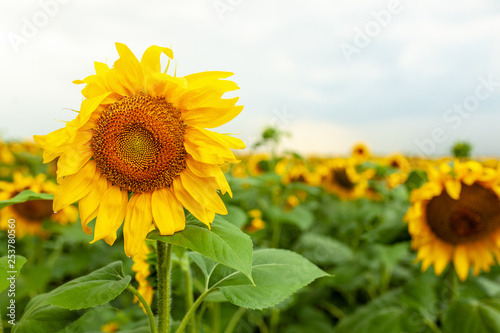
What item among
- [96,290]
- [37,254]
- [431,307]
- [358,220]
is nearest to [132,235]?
[96,290]

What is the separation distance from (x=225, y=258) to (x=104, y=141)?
1.62 feet

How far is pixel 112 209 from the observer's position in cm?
113

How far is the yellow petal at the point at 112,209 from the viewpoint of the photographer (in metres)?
1.11

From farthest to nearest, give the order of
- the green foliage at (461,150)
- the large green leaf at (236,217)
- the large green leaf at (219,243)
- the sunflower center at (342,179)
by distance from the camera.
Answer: the sunflower center at (342,179) < the green foliage at (461,150) < the large green leaf at (236,217) < the large green leaf at (219,243)

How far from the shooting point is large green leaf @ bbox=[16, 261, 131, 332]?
1.02 meters

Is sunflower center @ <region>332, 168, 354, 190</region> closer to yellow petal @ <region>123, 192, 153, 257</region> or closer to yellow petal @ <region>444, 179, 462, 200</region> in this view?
yellow petal @ <region>444, 179, 462, 200</region>

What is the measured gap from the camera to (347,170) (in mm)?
5047

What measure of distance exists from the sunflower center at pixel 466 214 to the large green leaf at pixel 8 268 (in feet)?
6.81

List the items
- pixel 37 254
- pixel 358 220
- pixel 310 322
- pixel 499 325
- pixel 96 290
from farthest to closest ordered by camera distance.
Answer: pixel 358 220 → pixel 37 254 → pixel 310 322 → pixel 499 325 → pixel 96 290

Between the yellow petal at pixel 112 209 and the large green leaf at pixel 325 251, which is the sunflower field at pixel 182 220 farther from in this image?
the large green leaf at pixel 325 251

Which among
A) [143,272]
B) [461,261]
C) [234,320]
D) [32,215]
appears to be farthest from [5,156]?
[461,261]

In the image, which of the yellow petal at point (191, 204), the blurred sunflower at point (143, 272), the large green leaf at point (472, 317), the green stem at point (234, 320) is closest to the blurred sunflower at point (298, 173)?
the green stem at point (234, 320)

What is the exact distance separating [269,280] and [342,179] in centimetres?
419

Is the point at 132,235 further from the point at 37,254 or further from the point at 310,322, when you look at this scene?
the point at 37,254
